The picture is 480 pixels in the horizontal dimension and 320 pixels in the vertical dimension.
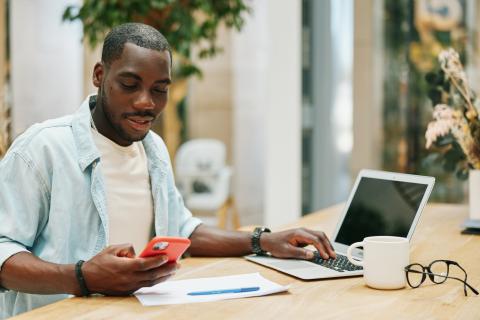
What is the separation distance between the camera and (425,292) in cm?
164

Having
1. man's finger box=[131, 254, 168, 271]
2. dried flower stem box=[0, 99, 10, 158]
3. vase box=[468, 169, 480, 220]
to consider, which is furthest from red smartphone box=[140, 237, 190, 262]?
dried flower stem box=[0, 99, 10, 158]

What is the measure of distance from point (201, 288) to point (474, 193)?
50.4 inches

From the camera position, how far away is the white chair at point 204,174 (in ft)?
19.2

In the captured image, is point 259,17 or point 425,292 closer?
point 425,292

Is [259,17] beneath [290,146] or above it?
above

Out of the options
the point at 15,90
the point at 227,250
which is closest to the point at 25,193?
the point at 227,250

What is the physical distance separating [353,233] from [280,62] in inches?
110

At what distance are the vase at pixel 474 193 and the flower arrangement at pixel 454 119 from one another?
0.10 ft

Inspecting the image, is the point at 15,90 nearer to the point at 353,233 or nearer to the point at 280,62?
the point at 280,62

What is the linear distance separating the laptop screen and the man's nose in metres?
0.71

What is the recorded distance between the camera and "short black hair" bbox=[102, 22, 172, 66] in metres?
1.82

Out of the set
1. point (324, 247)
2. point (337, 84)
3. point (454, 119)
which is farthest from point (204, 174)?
point (324, 247)

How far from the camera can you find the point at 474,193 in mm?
2543

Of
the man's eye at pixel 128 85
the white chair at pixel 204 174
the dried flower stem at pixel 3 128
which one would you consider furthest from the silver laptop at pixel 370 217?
the white chair at pixel 204 174
